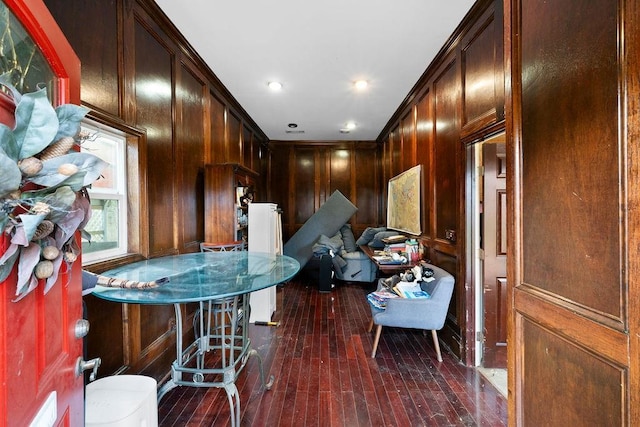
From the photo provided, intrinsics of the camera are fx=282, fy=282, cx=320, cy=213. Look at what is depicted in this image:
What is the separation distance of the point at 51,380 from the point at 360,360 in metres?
2.39

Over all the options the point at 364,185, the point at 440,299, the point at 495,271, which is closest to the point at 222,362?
the point at 440,299

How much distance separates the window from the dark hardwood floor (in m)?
1.21

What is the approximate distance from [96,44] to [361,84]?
2693mm

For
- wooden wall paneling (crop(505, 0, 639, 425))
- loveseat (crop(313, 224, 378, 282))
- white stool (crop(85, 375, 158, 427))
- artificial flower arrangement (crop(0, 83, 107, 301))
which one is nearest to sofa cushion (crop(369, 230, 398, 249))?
loveseat (crop(313, 224, 378, 282))

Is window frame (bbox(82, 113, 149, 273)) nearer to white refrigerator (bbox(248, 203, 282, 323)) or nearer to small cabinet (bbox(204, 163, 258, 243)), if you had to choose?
small cabinet (bbox(204, 163, 258, 243))

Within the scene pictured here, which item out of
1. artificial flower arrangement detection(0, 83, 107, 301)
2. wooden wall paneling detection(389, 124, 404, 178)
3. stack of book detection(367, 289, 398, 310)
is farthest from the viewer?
wooden wall paneling detection(389, 124, 404, 178)

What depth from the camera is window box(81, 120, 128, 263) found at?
6.06 feet

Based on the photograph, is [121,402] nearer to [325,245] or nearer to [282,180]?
[325,245]

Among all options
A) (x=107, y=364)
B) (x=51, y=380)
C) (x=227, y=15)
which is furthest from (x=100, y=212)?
(x=227, y=15)

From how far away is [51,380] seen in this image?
2.31ft

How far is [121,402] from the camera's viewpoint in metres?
1.29

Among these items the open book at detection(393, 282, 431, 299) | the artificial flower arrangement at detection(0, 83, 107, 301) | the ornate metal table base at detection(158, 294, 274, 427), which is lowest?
the ornate metal table base at detection(158, 294, 274, 427)

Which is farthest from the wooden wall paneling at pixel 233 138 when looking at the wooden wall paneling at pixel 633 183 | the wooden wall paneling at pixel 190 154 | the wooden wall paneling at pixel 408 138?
the wooden wall paneling at pixel 633 183

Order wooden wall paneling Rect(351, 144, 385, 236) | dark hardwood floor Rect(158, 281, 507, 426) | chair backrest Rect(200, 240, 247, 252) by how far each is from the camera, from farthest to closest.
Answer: wooden wall paneling Rect(351, 144, 385, 236) < chair backrest Rect(200, 240, 247, 252) < dark hardwood floor Rect(158, 281, 507, 426)
